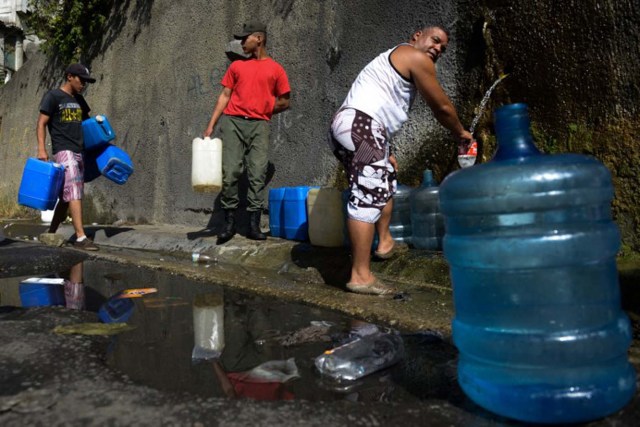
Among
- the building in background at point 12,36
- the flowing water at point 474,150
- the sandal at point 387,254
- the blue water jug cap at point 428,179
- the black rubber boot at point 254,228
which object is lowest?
the sandal at point 387,254

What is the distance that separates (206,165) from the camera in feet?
14.8

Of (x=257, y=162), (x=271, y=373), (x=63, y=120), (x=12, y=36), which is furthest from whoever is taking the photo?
(x=12, y=36)

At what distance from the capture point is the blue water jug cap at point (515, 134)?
1350 millimetres

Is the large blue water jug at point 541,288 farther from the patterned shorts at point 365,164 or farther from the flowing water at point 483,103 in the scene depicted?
the flowing water at point 483,103

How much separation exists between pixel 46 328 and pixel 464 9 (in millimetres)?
3253

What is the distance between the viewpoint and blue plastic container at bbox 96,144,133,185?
5664 mm

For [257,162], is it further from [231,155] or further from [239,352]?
[239,352]

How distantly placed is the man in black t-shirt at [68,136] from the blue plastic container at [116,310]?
2.65 metres

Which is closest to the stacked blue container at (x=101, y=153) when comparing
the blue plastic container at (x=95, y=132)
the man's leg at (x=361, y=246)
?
the blue plastic container at (x=95, y=132)

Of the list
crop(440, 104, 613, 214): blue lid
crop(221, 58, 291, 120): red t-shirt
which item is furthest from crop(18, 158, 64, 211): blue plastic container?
crop(440, 104, 613, 214): blue lid

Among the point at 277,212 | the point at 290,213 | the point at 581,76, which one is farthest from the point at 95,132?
the point at 581,76

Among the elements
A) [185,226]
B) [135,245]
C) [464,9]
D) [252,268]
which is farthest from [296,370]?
[185,226]

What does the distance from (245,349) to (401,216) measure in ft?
7.38

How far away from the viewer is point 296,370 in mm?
1657
